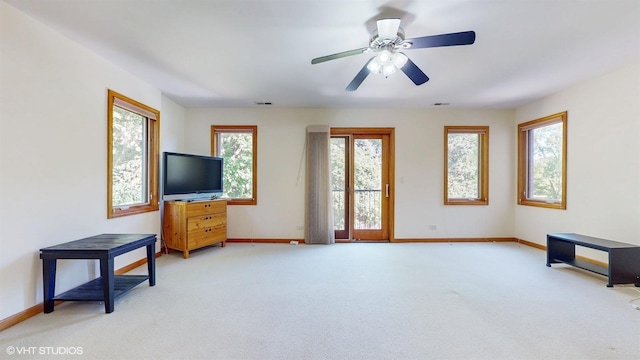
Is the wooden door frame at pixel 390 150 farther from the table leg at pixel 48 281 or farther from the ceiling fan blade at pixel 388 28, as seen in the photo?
the table leg at pixel 48 281

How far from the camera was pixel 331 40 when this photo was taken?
2.67 meters

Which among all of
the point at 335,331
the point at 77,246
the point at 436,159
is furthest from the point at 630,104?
the point at 77,246

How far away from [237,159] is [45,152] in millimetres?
2971

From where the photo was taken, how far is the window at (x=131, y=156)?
3.35 metres

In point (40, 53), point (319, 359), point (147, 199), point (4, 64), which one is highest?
point (40, 53)

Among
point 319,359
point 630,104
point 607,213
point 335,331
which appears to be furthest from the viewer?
point 607,213

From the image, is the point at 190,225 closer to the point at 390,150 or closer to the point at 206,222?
the point at 206,222

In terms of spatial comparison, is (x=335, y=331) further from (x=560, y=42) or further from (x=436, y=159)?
(x=436, y=159)

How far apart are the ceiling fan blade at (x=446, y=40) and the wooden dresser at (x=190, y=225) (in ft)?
11.9

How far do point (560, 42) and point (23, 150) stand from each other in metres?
4.84

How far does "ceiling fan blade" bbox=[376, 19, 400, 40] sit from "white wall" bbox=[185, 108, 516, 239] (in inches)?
118

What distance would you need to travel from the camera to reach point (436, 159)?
538 cm

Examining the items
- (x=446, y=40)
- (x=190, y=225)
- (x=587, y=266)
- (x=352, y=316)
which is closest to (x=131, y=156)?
(x=190, y=225)

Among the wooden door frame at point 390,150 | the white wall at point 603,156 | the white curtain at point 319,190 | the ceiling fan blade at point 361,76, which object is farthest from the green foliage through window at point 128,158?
the white wall at point 603,156
